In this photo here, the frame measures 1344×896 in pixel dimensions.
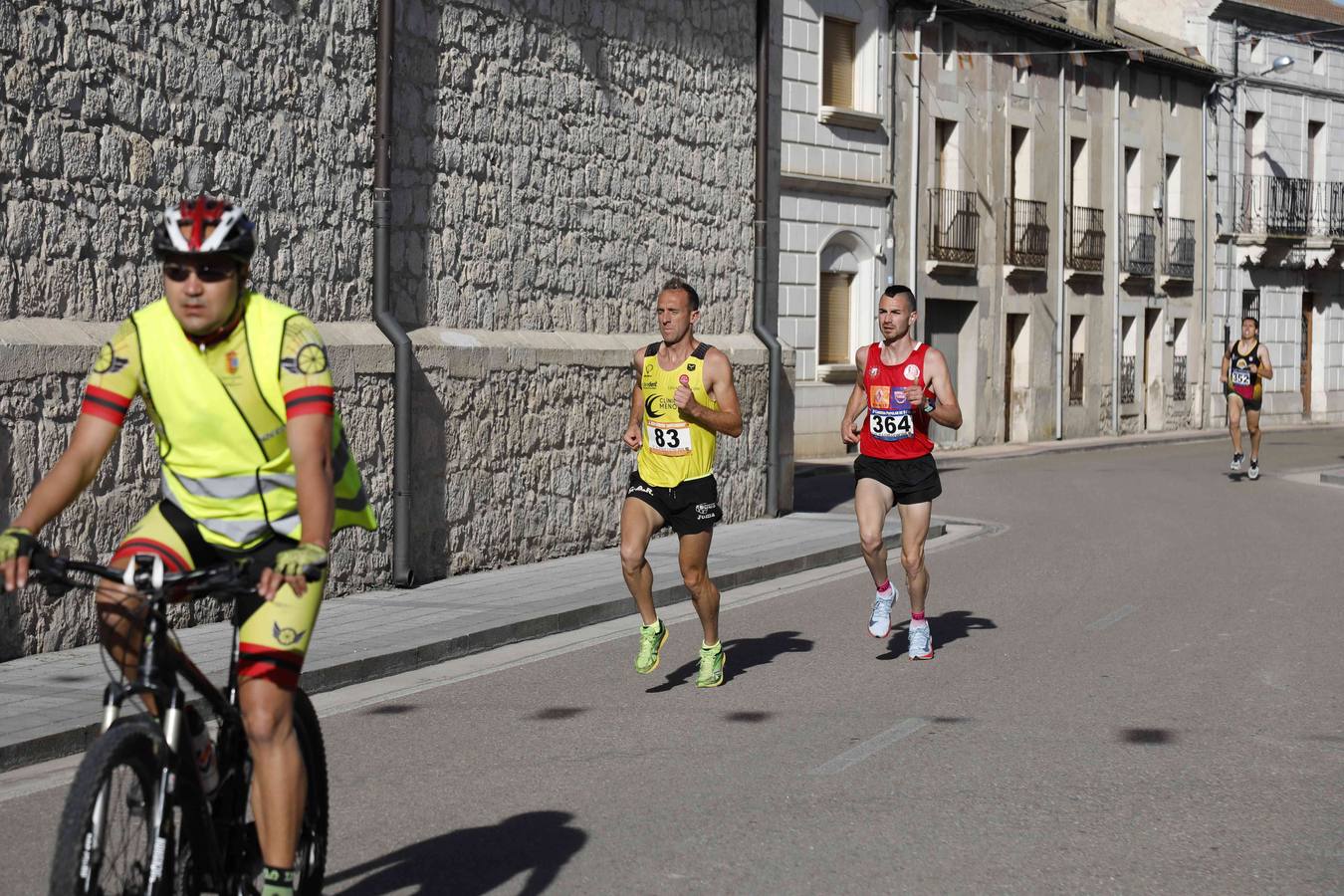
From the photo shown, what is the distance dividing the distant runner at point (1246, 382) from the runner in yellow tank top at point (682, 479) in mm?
15951

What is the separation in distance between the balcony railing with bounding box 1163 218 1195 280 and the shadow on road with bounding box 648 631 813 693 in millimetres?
30837

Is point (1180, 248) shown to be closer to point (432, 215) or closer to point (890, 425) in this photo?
point (432, 215)

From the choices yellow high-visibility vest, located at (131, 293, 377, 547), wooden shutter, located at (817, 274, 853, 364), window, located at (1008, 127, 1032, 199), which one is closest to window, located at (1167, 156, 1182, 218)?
window, located at (1008, 127, 1032, 199)

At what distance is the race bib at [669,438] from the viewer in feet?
29.6

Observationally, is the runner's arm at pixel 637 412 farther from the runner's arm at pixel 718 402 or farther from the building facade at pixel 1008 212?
the building facade at pixel 1008 212

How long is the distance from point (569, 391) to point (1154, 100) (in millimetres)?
27757

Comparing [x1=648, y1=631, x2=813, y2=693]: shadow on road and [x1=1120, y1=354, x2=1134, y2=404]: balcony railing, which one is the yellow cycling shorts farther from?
[x1=1120, y1=354, x2=1134, y2=404]: balcony railing

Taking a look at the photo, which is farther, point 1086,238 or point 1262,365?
point 1086,238

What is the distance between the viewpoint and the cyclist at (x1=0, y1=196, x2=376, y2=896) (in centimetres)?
425

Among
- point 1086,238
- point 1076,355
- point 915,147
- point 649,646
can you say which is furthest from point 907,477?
point 1076,355

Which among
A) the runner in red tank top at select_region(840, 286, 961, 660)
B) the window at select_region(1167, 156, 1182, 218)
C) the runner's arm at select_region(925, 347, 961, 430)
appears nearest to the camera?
the runner's arm at select_region(925, 347, 961, 430)

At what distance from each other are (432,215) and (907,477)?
4750mm

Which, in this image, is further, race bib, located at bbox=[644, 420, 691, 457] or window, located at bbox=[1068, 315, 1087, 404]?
window, located at bbox=[1068, 315, 1087, 404]

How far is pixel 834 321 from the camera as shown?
97.5 ft
